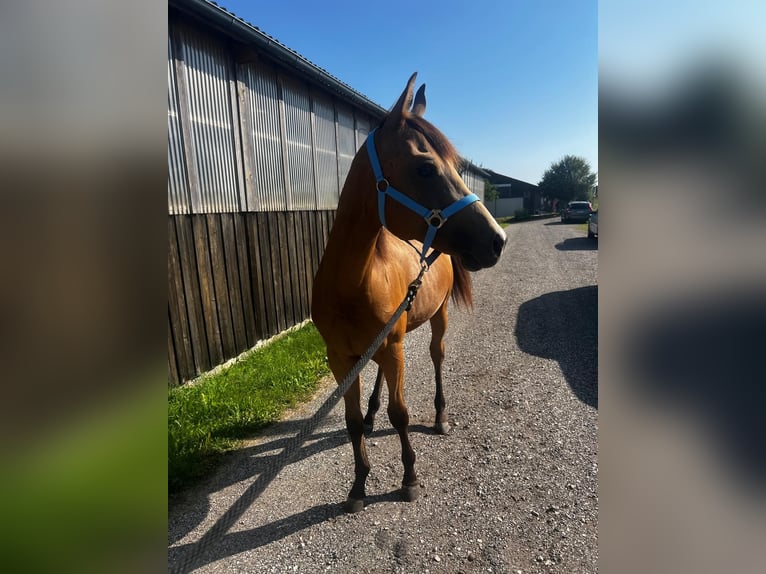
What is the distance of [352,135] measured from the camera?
29.3 feet

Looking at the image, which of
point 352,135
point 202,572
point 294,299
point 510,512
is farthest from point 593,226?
point 202,572

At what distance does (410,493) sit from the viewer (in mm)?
2621

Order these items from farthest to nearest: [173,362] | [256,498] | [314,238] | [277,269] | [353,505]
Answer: [314,238] → [277,269] → [173,362] → [353,505] → [256,498]

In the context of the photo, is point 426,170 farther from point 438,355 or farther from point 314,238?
point 314,238

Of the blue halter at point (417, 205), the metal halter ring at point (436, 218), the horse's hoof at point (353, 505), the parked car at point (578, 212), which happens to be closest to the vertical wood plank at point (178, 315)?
the horse's hoof at point (353, 505)

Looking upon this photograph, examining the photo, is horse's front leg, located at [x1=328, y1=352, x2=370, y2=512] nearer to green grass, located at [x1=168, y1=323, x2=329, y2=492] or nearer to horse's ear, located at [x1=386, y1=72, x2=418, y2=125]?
green grass, located at [x1=168, y1=323, x2=329, y2=492]

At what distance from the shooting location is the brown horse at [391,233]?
2004mm

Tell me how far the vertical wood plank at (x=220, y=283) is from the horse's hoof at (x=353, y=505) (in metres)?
2.90

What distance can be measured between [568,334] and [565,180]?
165 ft

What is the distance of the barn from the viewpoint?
431cm

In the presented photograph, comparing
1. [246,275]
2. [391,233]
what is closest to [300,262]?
[246,275]

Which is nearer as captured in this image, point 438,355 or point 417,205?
point 417,205

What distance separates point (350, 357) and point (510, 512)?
1.37 meters
